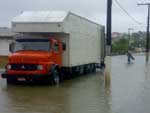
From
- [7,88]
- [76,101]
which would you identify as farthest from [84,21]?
[76,101]

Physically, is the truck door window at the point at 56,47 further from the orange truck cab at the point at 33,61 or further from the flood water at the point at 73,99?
the flood water at the point at 73,99

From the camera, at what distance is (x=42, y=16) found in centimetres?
2225

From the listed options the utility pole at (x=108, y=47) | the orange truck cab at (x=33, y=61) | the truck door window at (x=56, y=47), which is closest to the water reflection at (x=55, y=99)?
the orange truck cab at (x=33, y=61)

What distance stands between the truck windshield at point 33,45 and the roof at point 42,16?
44.2 inches

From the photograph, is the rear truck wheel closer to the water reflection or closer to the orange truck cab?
the orange truck cab

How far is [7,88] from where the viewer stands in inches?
770

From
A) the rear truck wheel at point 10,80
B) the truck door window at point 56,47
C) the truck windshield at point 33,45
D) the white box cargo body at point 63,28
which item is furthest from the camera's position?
the white box cargo body at point 63,28

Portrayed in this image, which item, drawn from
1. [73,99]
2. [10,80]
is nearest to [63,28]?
[10,80]

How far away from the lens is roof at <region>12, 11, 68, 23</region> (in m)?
21.8

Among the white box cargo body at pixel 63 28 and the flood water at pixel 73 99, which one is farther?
the white box cargo body at pixel 63 28

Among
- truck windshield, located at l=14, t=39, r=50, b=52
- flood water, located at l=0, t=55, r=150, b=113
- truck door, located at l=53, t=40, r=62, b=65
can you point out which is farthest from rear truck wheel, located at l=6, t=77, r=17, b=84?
truck door, located at l=53, t=40, r=62, b=65

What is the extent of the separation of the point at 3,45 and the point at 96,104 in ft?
141

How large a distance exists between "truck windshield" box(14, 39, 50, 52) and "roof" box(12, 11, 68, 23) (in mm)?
1122

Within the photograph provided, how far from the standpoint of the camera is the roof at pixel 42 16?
21812 mm
